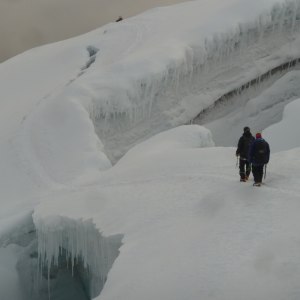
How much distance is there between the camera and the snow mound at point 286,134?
51.1 ft

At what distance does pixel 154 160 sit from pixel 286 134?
21.4 feet

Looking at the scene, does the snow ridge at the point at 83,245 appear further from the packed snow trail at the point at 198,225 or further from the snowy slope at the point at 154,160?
the packed snow trail at the point at 198,225

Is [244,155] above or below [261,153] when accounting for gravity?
below

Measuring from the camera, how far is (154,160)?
1209 cm

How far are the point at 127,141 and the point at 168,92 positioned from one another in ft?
10.9

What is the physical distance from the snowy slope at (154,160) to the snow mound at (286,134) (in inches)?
107

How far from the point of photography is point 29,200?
39.9ft

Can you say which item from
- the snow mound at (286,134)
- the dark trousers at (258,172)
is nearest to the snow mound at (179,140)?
the snow mound at (286,134)

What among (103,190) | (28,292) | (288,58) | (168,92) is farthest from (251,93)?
(28,292)

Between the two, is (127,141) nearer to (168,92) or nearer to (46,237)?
(168,92)

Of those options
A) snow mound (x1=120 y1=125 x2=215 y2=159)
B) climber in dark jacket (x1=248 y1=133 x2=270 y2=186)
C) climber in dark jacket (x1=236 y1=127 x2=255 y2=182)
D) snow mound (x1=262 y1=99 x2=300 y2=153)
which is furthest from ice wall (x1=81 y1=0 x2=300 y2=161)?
climber in dark jacket (x1=248 y1=133 x2=270 y2=186)

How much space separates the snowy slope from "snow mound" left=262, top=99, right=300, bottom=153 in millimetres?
2707

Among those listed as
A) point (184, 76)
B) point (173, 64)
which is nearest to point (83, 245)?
point (173, 64)

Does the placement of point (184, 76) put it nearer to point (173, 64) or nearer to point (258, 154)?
point (173, 64)
